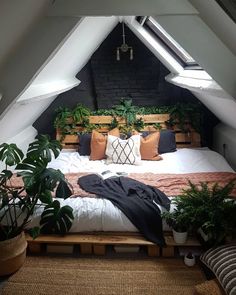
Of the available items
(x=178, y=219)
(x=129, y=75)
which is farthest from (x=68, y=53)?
(x=178, y=219)

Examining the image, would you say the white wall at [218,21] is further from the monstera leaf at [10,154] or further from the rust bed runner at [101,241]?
the monstera leaf at [10,154]

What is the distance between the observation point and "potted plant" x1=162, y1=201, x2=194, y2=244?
7.28 feet

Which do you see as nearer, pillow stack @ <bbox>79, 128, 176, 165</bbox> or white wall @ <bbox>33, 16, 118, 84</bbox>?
white wall @ <bbox>33, 16, 118, 84</bbox>

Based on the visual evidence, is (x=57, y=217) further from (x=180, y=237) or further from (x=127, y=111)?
(x=127, y=111)

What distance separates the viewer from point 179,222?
7.35 feet

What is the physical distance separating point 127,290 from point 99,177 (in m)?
1.16

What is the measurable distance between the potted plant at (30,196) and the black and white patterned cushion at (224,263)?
3.87 ft

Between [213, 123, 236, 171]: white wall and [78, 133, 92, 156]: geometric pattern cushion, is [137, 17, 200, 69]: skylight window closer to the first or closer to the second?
[213, 123, 236, 171]: white wall

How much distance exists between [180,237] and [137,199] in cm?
49

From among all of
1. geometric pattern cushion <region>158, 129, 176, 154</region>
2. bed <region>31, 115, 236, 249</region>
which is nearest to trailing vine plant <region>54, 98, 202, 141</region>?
bed <region>31, 115, 236, 249</region>

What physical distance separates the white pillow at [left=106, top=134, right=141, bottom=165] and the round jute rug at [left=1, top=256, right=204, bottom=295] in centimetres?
132

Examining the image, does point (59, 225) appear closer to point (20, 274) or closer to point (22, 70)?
point (20, 274)

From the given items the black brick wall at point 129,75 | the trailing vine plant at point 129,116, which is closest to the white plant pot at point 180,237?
the trailing vine plant at point 129,116

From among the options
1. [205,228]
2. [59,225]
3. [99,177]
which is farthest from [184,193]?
[59,225]
